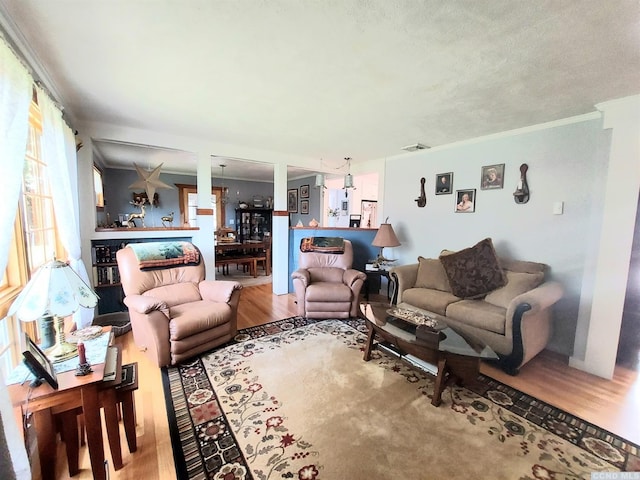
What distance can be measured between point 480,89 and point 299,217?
542 centimetres

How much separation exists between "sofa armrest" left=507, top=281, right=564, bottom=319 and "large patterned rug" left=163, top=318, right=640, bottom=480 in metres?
0.64

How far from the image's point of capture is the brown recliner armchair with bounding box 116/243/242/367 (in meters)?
2.21

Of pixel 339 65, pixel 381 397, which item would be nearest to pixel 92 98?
pixel 339 65

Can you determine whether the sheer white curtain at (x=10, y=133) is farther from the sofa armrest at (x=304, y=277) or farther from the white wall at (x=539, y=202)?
the white wall at (x=539, y=202)

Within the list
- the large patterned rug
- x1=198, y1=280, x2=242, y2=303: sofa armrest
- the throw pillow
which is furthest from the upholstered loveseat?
x1=198, y1=280, x2=242, y2=303: sofa armrest

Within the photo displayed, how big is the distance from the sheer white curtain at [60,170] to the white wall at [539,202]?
396cm

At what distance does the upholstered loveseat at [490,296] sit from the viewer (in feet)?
7.32

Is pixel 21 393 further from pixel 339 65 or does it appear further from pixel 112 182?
pixel 112 182

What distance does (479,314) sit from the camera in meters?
2.44

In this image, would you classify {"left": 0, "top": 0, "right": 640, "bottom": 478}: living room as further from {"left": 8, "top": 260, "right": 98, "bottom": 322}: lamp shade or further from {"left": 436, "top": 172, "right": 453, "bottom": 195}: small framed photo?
{"left": 8, "top": 260, "right": 98, "bottom": 322}: lamp shade

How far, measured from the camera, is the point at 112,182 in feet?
19.6

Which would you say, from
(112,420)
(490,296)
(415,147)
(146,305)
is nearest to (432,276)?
(490,296)

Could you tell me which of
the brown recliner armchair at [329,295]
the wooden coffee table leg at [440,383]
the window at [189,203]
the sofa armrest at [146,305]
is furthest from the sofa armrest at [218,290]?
the window at [189,203]

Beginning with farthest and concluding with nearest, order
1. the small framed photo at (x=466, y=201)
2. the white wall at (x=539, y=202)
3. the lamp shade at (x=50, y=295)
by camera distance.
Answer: the small framed photo at (x=466, y=201), the white wall at (x=539, y=202), the lamp shade at (x=50, y=295)
